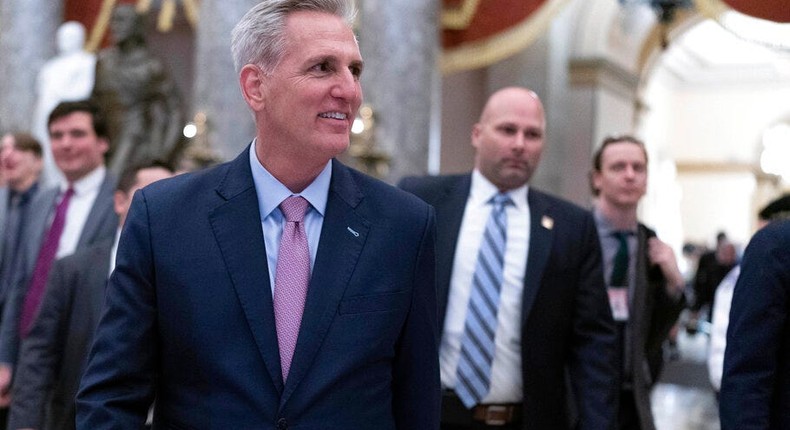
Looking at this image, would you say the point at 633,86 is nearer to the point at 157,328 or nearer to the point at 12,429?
the point at 12,429

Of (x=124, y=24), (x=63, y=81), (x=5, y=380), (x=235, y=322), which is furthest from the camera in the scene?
(x=63, y=81)

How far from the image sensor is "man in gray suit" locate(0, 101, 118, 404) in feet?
15.6

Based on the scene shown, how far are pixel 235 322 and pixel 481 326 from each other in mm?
1665

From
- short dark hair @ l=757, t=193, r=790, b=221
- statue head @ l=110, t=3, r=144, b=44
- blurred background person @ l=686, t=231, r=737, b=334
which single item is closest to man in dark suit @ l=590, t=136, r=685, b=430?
short dark hair @ l=757, t=193, r=790, b=221

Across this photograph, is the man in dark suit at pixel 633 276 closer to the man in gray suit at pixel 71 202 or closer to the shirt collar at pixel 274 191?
the man in gray suit at pixel 71 202

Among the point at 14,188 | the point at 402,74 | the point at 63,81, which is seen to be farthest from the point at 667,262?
the point at 63,81

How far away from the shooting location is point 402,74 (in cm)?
972

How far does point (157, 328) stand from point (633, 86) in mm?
13989

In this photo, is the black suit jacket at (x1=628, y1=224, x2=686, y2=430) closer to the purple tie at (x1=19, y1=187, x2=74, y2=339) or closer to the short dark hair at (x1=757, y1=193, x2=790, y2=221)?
the short dark hair at (x1=757, y1=193, x2=790, y2=221)

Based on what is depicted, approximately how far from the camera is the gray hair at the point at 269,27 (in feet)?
7.15

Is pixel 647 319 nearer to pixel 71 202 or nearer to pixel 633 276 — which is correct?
pixel 633 276

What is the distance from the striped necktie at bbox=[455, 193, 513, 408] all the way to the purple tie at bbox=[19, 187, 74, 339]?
1783mm

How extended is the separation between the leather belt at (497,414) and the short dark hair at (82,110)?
7.67 ft

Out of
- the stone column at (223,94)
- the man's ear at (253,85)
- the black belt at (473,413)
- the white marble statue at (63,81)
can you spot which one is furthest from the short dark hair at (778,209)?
the white marble statue at (63,81)
